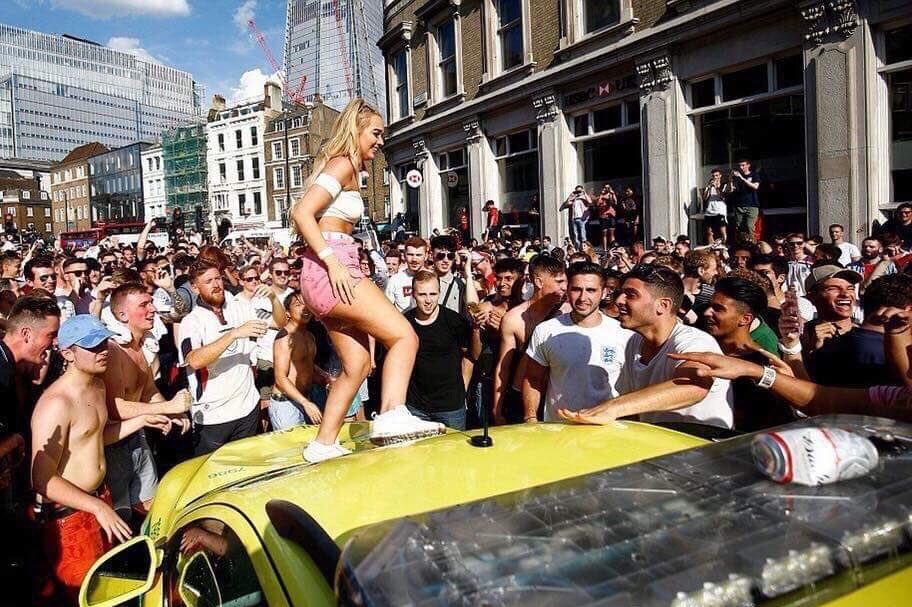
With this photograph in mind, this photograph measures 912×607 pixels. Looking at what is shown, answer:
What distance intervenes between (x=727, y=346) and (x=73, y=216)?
390 feet

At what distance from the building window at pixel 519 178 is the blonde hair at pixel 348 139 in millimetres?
15117

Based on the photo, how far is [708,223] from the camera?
12914 millimetres

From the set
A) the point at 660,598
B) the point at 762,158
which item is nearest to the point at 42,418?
A: the point at 660,598

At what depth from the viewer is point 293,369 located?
18.7 ft

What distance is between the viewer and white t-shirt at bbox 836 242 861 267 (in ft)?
31.1

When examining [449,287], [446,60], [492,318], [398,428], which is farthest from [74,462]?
[446,60]

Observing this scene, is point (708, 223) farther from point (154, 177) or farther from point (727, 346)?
point (154, 177)

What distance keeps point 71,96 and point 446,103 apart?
17435cm

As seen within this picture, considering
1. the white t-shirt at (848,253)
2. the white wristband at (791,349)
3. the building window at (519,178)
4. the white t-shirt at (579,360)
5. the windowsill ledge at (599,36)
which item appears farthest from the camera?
the building window at (519,178)

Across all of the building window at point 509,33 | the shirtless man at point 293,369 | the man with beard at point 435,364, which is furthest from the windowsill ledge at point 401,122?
the man with beard at point 435,364

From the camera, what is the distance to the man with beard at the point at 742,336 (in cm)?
383

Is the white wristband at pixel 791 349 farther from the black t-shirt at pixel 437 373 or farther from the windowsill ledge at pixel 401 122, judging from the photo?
the windowsill ledge at pixel 401 122

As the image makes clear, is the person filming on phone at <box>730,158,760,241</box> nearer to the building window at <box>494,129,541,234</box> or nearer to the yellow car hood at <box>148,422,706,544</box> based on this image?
the building window at <box>494,129,541,234</box>

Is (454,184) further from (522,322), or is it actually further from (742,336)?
(742,336)
